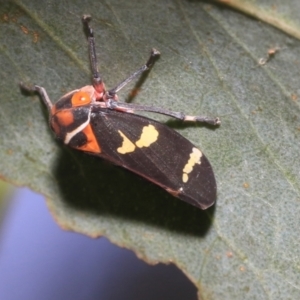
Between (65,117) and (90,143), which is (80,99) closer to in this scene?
(65,117)

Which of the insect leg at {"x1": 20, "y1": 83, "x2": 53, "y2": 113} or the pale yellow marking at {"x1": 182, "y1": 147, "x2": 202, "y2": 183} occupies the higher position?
the pale yellow marking at {"x1": 182, "y1": 147, "x2": 202, "y2": 183}

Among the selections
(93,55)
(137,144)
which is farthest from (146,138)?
(93,55)

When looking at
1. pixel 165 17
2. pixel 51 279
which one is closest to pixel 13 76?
pixel 165 17

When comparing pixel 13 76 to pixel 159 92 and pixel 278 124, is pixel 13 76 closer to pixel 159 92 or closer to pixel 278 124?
pixel 159 92

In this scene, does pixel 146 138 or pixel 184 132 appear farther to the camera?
pixel 184 132

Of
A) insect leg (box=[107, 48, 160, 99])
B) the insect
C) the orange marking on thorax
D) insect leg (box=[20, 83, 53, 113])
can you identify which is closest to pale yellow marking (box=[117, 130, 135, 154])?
the insect

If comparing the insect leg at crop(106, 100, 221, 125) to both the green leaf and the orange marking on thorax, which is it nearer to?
the green leaf

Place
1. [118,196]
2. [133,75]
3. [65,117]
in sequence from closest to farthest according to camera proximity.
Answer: [65,117] → [133,75] → [118,196]
